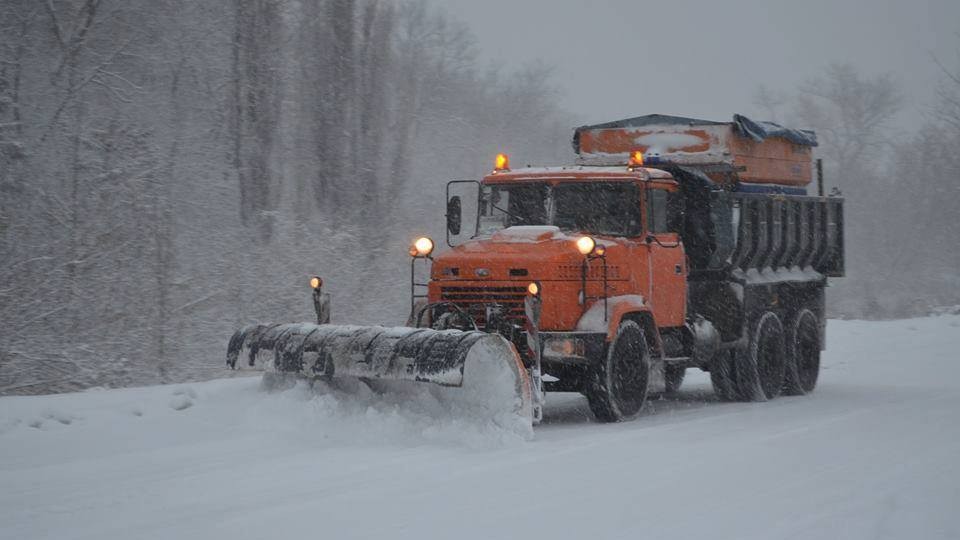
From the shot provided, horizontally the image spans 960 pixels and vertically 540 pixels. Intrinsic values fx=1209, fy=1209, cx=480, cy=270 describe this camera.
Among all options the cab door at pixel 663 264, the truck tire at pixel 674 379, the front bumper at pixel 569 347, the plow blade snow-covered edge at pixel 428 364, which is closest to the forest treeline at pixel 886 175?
the truck tire at pixel 674 379

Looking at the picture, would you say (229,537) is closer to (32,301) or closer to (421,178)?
(32,301)

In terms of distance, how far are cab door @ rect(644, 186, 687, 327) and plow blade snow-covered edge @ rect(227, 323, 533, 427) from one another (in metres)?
2.75

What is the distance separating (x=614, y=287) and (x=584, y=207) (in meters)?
0.93

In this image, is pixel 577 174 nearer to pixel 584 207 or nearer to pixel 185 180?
pixel 584 207

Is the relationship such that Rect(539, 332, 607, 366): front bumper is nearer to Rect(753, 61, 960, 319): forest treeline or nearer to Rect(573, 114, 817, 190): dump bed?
Rect(573, 114, 817, 190): dump bed

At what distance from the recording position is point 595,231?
1172 centimetres

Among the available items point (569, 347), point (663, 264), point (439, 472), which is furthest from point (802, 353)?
point (439, 472)

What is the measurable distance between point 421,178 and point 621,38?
13737 centimetres

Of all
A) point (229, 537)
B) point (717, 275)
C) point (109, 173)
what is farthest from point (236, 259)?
point (229, 537)

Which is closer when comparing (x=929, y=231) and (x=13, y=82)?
(x=13, y=82)

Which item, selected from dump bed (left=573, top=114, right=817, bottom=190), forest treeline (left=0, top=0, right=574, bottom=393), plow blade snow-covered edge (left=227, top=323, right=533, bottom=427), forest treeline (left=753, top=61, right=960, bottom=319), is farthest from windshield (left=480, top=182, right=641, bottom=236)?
forest treeline (left=753, top=61, right=960, bottom=319)

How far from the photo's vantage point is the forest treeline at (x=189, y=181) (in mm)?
18000

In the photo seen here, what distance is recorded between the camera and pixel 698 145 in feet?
44.5

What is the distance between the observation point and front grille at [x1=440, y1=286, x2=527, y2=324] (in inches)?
428
